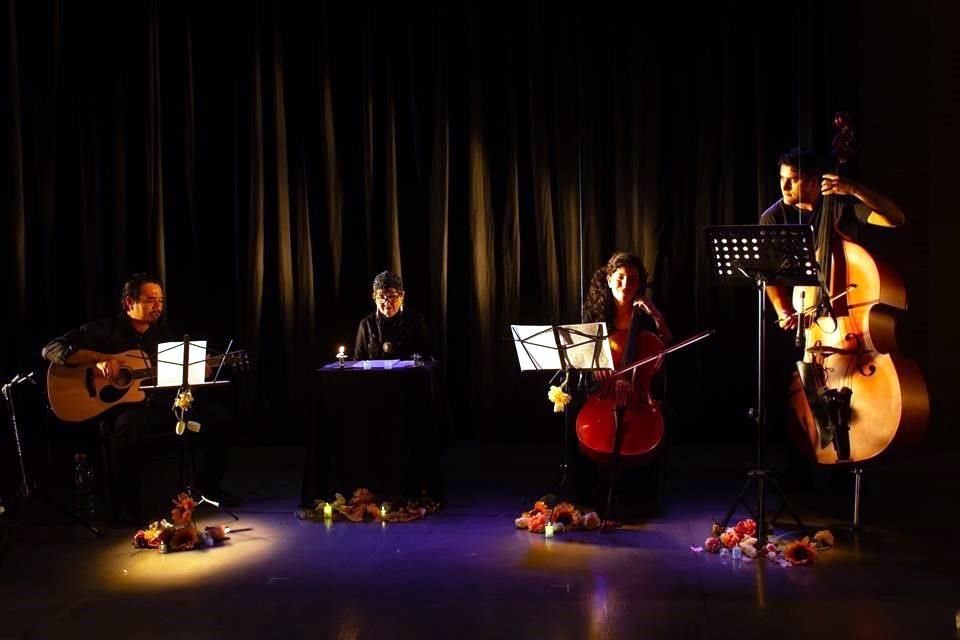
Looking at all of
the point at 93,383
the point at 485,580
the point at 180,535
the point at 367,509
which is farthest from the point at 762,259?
the point at 93,383

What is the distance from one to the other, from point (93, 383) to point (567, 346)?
7.73ft

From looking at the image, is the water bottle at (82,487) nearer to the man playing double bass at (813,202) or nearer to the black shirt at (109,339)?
the black shirt at (109,339)

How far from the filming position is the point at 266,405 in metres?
6.77

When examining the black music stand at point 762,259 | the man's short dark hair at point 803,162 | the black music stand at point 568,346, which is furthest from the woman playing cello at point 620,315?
the man's short dark hair at point 803,162

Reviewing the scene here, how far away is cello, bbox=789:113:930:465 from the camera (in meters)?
3.94

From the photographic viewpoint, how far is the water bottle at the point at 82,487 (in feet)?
15.7

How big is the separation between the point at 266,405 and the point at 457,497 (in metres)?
2.19

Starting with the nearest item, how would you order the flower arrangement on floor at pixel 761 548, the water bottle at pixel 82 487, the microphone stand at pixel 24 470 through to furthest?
the flower arrangement on floor at pixel 761 548
the microphone stand at pixel 24 470
the water bottle at pixel 82 487

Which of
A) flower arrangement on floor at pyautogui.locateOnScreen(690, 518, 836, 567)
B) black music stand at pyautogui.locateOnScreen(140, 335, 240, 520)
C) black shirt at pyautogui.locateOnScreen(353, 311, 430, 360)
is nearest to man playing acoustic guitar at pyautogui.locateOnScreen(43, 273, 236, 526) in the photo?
black music stand at pyautogui.locateOnScreen(140, 335, 240, 520)

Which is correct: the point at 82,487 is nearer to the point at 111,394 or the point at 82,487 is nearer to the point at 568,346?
the point at 111,394

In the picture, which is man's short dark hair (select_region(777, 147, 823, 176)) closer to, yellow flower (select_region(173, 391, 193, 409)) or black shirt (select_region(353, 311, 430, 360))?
black shirt (select_region(353, 311, 430, 360))

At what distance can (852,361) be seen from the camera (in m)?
4.05

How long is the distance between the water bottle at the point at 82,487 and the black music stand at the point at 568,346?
A: 232 centimetres

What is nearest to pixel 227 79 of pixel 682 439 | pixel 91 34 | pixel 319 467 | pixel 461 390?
pixel 91 34
